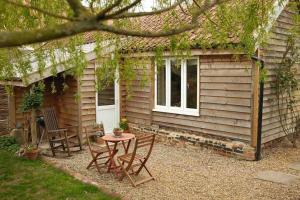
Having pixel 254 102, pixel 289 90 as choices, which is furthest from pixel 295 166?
pixel 289 90

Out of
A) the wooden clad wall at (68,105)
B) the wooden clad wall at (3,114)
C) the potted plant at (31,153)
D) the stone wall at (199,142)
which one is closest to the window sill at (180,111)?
the stone wall at (199,142)

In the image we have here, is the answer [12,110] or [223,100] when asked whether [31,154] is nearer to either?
[12,110]

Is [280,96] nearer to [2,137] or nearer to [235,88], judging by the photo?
[235,88]

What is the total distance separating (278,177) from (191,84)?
373 cm

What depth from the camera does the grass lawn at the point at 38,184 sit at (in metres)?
6.68

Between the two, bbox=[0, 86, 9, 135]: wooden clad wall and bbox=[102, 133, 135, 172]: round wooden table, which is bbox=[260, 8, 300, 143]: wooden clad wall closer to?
bbox=[102, 133, 135, 172]: round wooden table

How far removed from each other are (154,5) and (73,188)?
3959 millimetres

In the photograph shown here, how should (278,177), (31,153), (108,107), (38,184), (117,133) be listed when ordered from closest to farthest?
(38,184) → (278,177) → (117,133) → (31,153) → (108,107)

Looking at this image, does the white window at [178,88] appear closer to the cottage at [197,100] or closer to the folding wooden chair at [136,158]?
the cottage at [197,100]

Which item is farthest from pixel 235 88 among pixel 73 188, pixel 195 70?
pixel 73 188

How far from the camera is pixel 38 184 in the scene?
7344mm

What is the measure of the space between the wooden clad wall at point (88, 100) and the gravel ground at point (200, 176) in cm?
122

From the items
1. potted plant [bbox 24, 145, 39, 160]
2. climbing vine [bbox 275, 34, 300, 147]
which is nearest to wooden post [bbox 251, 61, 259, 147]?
climbing vine [bbox 275, 34, 300, 147]

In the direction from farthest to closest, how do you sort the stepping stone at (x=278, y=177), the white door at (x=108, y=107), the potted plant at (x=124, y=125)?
the potted plant at (x=124, y=125) < the white door at (x=108, y=107) < the stepping stone at (x=278, y=177)
